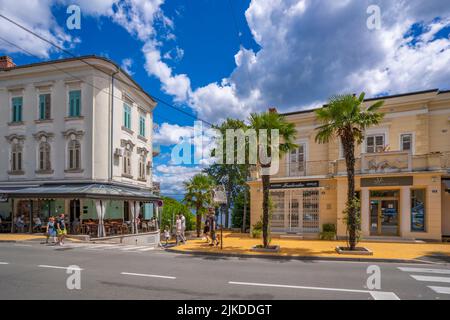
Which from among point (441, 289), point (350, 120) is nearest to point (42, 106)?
point (350, 120)

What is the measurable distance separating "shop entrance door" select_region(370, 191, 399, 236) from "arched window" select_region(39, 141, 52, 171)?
938 inches

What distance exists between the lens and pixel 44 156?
24422 millimetres

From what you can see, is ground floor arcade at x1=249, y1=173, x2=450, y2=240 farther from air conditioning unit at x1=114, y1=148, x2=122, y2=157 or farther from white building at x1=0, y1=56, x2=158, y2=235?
white building at x1=0, y1=56, x2=158, y2=235

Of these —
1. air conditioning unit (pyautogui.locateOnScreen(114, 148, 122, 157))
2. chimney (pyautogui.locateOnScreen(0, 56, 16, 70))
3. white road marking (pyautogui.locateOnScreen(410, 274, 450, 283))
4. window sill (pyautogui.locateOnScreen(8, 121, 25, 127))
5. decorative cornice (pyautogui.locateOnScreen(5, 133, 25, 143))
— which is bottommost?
white road marking (pyautogui.locateOnScreen(410, 274, 450, 283))

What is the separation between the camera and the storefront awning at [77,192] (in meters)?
20.0

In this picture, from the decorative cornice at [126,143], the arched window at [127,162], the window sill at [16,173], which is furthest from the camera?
the arched window at [127,162]

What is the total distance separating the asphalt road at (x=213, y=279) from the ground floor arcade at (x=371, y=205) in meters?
6.02

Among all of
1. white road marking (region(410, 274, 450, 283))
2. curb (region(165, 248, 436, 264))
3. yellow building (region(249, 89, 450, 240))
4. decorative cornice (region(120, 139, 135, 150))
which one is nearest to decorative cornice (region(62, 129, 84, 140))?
decorative cornice (region(120, 139, 135, 150))

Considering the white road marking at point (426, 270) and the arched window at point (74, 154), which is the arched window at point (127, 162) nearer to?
the arched window at point (74, 154)

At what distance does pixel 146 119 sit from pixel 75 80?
816cm

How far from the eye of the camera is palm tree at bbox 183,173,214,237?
2125 cm

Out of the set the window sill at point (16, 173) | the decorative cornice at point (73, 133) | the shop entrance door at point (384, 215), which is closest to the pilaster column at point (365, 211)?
the shop entrance door at point (384, 215)

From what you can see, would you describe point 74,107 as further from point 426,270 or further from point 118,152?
point 426,270

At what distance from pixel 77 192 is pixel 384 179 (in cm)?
1904
